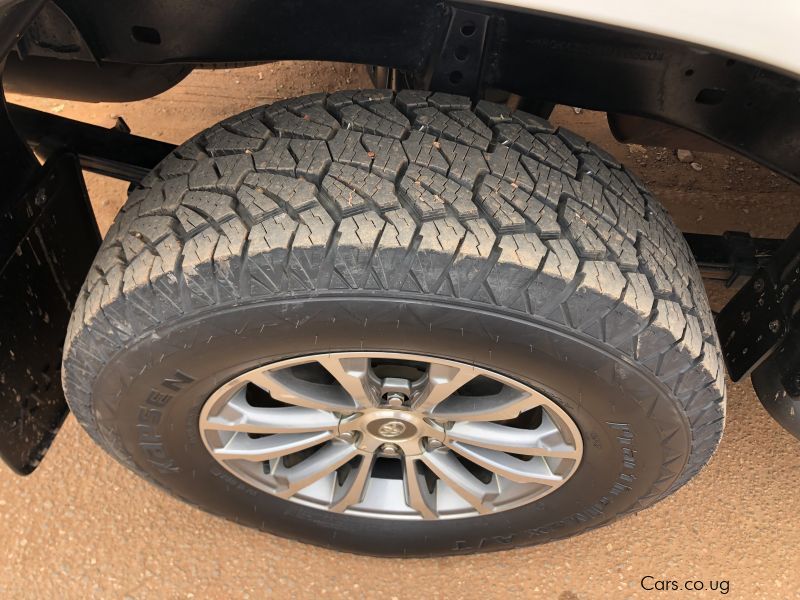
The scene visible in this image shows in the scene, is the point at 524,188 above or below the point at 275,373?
above

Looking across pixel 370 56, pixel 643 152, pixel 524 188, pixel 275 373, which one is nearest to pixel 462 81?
pixel 370 56

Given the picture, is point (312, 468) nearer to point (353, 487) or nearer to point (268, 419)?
point (353, 487)

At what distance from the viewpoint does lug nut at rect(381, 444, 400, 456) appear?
1840mm

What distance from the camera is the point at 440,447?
1.87 m

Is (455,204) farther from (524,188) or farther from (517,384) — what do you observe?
(517,384)

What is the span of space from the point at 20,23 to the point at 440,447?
137cm

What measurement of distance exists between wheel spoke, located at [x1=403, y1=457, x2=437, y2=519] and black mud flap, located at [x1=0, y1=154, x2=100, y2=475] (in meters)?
1.06

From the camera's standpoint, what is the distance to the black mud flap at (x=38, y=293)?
1718 millimetres

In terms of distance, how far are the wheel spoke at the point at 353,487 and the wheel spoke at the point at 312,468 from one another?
0.05 metres

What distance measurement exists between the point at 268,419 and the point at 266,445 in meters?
0.12

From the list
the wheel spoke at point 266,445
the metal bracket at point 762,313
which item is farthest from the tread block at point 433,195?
the metal bracket at point 762,313

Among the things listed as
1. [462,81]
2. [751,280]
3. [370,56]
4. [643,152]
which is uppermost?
[643,152]

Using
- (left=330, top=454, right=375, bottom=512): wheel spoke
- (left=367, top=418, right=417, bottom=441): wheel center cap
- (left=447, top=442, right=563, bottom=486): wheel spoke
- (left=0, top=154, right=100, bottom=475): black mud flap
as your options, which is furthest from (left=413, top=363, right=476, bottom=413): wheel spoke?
(left=0, top=154, right=100, bottom=475): black mud flap

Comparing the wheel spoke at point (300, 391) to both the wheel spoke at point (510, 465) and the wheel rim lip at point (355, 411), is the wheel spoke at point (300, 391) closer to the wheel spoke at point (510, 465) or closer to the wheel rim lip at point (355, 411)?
the wheel rim lip at point (355, 411)
